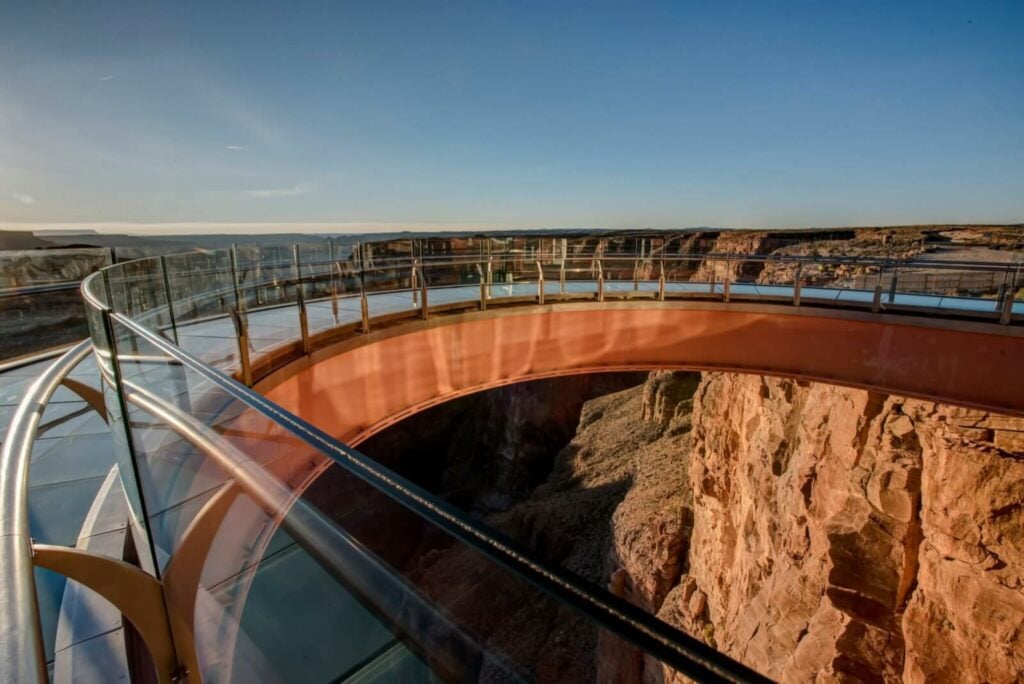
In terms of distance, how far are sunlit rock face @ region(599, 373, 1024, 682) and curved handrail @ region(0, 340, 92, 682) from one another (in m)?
6.28

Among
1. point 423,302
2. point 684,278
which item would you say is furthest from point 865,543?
point 423,302

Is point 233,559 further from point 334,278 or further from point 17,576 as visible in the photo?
point 334,278

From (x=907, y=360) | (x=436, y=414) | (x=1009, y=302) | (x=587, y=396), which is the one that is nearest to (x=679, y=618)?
(x=907, y=360)

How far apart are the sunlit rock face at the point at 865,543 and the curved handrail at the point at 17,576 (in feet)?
20.6

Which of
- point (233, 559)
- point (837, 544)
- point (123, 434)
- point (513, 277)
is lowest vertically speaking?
point (837, 544)

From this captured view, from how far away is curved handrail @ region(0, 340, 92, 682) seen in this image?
965 mm

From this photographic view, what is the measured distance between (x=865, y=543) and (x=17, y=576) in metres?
13.1

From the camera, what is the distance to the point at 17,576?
1.17 metres

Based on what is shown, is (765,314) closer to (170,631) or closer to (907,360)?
(907,360)

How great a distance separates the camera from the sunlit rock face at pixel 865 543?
8.55 metres

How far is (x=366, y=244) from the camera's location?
8.79 m

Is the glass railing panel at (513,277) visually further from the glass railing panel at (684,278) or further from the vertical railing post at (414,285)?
the glass railing panel at (684,278)

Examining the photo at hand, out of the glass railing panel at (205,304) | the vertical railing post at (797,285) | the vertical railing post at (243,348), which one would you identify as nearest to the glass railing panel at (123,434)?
the vertical railing post at (243,348)

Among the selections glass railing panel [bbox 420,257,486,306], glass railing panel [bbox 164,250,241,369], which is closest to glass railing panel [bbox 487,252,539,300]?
glass railing panel [bbox 420,257,486,306]
